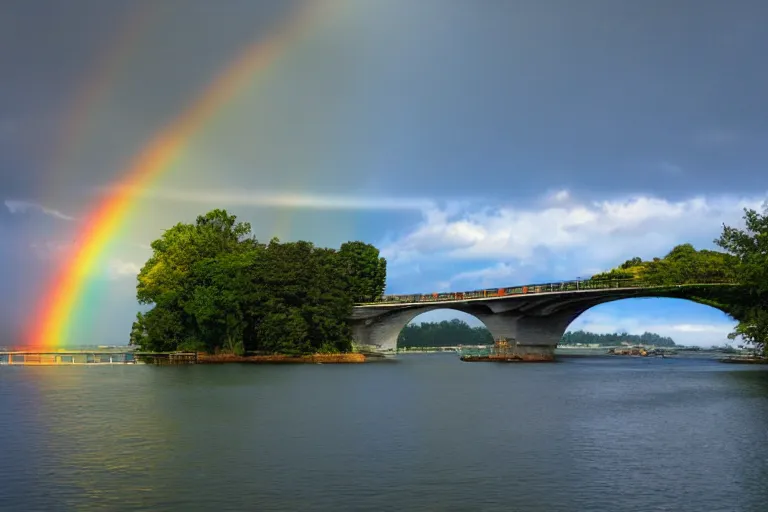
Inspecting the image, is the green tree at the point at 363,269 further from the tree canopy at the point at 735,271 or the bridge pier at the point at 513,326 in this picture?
the tree canopy at the point at 735,271

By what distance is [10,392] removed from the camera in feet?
218

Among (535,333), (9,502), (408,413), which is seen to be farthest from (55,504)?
(535,333)

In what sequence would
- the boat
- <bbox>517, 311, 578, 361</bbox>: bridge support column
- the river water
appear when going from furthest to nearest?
1. <bbox>517, 311, 578, 361</bbox>: bridge support column
2. the boat
3. the river water

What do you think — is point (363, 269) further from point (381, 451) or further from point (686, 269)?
point (381, 451)

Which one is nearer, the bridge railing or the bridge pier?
the bridge railing

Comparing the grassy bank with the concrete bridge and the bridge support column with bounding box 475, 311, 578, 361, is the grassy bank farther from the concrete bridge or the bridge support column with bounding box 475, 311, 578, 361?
the bridge support column with bounding box 475, 311, 578, 361

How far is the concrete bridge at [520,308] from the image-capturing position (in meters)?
118

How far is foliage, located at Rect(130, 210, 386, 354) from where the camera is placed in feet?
361

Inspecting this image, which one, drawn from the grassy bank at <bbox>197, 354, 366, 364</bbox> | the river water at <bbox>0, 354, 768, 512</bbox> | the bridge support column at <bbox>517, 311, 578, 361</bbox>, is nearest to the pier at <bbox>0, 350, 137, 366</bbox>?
the grassy bank at <bbox>197, 354, 366, 364</bbox>

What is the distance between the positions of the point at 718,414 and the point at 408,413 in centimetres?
2001

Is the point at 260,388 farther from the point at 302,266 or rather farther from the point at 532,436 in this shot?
the point at 302,266

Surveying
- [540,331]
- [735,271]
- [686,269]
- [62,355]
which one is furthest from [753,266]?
[62,355]

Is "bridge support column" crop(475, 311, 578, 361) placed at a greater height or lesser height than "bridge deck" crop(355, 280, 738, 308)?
lesser

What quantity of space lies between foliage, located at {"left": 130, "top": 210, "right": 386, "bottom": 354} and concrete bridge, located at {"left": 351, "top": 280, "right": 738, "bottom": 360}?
82.6 ft
